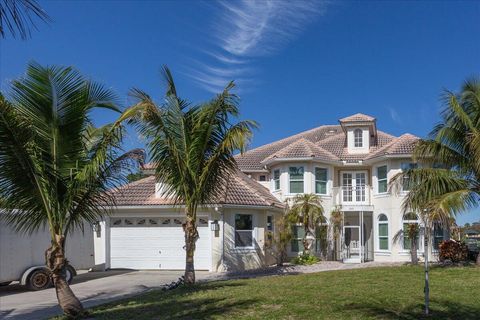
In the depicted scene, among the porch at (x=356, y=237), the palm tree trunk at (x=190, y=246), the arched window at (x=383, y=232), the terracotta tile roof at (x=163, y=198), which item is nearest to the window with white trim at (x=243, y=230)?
the terracotta tile roof at (x=163, y=198)

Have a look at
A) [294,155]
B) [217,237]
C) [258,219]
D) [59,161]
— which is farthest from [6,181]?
[294,155]

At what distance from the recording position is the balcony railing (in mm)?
27375

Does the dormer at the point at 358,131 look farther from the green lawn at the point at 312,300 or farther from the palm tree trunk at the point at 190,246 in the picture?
the palm tree trunk at the point at 190,246

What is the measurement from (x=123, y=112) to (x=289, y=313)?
18.5ft

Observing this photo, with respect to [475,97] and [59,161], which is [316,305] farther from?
[475,97]

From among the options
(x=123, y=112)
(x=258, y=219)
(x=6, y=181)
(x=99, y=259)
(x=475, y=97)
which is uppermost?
(x=475, y=97)

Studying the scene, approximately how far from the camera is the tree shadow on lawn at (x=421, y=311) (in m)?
8.96

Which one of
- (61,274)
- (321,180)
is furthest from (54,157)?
(321,180)

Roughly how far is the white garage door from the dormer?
1166 cm

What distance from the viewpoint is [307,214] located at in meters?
24.4

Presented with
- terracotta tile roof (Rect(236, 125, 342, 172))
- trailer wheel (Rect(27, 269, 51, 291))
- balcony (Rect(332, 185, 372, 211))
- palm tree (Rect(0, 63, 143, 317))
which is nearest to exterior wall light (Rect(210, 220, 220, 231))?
trailer wheel (Rect(27, 269, 51, 291))

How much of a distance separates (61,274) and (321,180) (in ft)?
63.7

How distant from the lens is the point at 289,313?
370 inches

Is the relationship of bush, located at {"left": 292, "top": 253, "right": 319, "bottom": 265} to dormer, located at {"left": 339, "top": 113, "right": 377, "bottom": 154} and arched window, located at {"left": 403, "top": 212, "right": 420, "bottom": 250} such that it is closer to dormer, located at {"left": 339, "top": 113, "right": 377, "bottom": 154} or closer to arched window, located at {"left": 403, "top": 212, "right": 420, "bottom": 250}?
arched window, located at {"left": 403, "top": 212, "right": 420, "bottom": 250}
